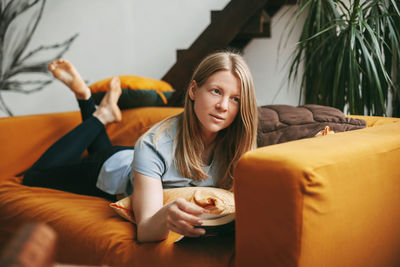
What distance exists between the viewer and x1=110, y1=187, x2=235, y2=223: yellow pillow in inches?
32.3

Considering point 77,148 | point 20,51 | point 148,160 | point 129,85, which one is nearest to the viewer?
point 148,160

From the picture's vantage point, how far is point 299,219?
2.05 ft

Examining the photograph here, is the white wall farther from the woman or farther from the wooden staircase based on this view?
the woman

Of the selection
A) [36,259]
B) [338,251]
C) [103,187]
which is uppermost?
[36,259]

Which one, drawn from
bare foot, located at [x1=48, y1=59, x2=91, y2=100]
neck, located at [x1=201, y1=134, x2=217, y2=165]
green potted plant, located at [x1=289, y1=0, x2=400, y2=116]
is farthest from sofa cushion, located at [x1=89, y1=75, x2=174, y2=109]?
neck, located at [x1=201, y1=134, x2=217, y2=165]

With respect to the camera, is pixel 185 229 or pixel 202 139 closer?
pixel 185 229

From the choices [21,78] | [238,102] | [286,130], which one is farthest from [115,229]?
[21,78]

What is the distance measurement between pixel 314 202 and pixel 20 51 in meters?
2.47

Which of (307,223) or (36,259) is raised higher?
(36,259)

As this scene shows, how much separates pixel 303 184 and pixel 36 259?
470 mm

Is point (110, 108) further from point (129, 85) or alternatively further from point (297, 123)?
point (297, 123)

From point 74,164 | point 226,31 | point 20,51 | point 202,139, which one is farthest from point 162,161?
point 20,51

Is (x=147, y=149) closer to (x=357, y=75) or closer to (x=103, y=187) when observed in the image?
(x=103, y=187)

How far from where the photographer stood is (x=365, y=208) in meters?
0.73
